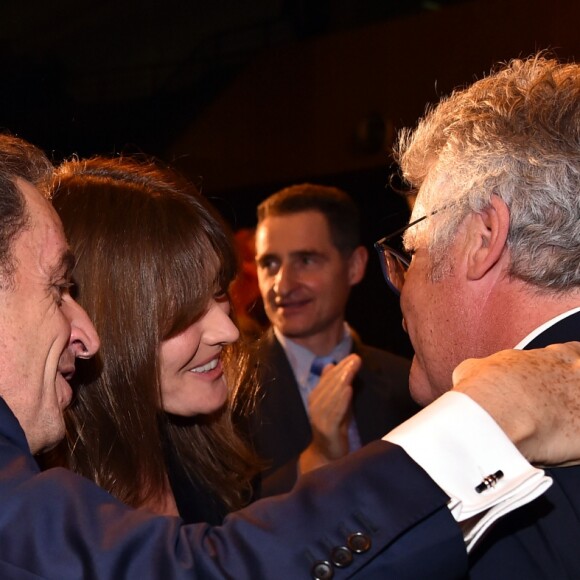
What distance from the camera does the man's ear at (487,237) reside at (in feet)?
4.53

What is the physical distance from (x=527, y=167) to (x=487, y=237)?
119 millimetres

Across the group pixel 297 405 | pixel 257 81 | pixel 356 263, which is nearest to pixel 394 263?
pixel 297 405

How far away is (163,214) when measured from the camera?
2047 mm

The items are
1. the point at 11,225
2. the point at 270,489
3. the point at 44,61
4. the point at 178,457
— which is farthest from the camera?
the point at 44,61

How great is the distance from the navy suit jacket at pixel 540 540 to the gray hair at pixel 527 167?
29 centimetres

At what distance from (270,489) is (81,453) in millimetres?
942

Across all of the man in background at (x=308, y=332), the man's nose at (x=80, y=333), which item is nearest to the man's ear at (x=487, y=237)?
the man's nose at (x=80, y=333)

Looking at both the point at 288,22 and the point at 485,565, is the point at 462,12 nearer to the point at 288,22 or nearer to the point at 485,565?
the point at 288,22

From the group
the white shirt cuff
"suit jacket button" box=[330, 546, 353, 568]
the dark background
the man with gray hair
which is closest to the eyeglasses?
the man with gray hair

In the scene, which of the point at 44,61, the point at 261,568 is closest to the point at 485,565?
the point at 261,568

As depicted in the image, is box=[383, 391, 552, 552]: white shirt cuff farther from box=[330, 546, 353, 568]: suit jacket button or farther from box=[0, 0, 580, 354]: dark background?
box=[0, 0, 580, 354]: dark background

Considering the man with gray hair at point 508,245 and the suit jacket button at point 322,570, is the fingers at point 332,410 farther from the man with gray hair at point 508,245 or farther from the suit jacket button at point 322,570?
the suit jacket button at point 322,570

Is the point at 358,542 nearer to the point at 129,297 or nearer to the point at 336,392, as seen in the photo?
the point at 129,297

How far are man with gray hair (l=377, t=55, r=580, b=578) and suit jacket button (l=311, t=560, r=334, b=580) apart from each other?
10.7 inches
